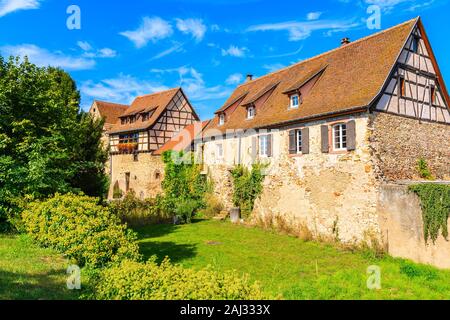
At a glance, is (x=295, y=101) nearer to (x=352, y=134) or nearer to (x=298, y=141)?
(x=298, y=141)

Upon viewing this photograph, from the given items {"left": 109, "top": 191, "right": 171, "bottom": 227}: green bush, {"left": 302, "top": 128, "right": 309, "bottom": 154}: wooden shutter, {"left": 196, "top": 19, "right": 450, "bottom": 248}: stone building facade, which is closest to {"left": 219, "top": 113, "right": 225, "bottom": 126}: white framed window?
{"left": 196, "top": 19, "right": 450, "bottom": 248}: stone building facade

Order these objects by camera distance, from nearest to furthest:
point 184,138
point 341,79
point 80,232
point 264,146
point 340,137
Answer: point 80,232, point 340,137, point 341,79, point 264,146, point 184,138

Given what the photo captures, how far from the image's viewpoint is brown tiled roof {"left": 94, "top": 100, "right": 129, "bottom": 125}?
36.5 meters

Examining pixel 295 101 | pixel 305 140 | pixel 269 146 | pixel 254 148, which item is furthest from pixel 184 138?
pixel 305 140

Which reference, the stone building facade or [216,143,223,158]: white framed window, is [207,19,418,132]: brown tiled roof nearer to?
the stone building facade

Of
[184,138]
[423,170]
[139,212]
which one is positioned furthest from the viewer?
[184,138]

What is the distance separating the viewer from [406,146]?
15.8m

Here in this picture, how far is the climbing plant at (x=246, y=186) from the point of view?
19656mm

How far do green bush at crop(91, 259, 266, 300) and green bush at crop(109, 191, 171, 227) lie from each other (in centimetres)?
1390

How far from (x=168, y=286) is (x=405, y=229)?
1077 cm
